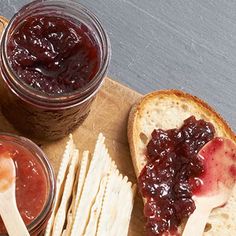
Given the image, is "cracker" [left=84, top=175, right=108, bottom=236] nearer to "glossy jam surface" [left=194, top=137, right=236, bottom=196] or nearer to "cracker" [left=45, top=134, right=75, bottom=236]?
"cracker" [left=45, top=134, right=75, bottom=236]

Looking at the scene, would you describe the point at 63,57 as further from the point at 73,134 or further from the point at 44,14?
the point at 73,134

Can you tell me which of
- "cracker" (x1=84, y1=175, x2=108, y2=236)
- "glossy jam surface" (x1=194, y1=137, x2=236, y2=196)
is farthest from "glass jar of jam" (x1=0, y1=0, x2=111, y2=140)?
"glossy jam surface" (x1=194, y1=137, x2=236, y2=196)

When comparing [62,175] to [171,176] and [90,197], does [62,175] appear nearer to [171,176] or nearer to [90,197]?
[90,197]

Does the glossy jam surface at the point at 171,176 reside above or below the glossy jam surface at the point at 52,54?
below

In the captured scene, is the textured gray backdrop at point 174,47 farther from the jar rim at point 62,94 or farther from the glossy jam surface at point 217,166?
the jar rim at point 62,94

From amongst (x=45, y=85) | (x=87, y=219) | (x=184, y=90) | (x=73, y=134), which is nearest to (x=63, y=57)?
(x=45, y=85)

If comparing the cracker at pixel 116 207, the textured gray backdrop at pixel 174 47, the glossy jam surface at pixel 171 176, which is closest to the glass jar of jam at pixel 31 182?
the cracker at pixel 116 207

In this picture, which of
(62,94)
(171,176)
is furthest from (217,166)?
(62,94)
